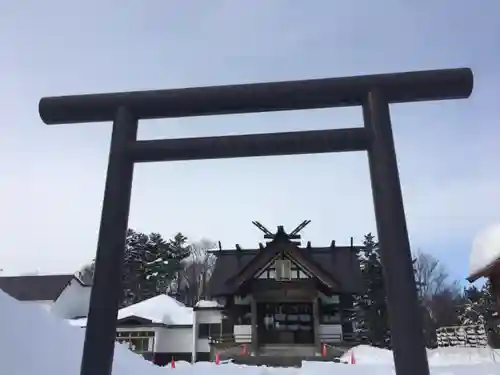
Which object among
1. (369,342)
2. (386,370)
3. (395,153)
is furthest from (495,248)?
(369,342)

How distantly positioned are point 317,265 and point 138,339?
11699mm

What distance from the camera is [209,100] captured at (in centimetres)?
293

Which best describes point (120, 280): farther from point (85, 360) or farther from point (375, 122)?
point (375, 122)

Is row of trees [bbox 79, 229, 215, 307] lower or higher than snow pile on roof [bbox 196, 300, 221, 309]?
higher

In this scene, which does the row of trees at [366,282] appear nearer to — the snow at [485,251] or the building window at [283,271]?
the building window at [283,271]

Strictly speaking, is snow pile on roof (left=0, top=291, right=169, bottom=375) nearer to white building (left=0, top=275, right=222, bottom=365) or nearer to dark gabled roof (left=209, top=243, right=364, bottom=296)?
dark gabled roof (left=209, top=243, right=364, bottom=296)

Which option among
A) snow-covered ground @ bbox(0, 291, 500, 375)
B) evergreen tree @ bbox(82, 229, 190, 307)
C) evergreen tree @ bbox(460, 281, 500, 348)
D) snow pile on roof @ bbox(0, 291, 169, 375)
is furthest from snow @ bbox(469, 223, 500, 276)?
evergreen tree @ bbox(82, 229, 190, 307)

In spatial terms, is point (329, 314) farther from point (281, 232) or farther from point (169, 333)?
point (169, 333)

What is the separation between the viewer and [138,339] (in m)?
24.5

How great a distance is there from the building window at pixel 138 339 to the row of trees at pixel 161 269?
9.74 m

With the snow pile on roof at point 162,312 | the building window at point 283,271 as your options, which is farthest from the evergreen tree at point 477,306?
the snow pile on roof at point 162,312

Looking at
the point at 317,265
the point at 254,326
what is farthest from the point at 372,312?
the point at 254,326

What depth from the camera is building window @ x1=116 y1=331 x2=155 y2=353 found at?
2423 centimetres

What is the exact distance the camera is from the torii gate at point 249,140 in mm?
2418
